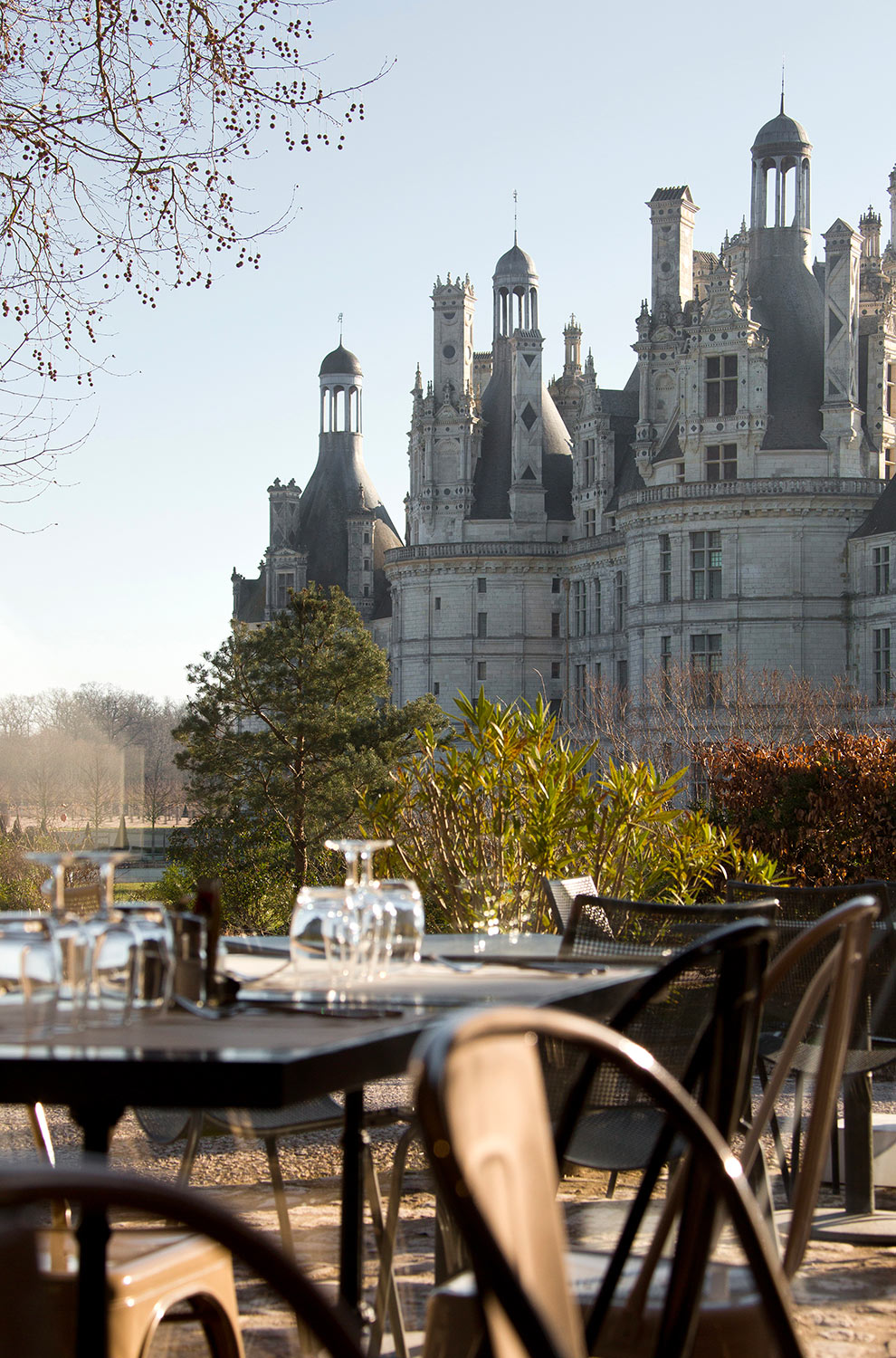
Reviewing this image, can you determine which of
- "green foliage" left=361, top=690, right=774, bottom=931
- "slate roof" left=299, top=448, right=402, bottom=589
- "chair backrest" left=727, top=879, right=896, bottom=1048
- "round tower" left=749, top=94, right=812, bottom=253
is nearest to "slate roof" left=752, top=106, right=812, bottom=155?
"round tower" left=749, top=94, right=812, bottom=253

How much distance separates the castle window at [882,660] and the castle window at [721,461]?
602 cm

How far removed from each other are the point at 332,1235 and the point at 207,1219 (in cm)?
342

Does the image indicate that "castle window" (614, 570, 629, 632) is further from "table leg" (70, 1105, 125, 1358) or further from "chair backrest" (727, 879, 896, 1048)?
"table leg" (70, 1105, 125, 1358)

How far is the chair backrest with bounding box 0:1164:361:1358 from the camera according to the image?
108 centimetres

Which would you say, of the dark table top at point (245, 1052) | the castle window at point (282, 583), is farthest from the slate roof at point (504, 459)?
the dark table top at point (245, 1052)

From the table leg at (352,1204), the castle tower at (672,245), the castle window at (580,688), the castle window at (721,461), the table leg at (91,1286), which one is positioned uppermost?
the castle tower at (672,245)

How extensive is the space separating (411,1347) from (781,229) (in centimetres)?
4132

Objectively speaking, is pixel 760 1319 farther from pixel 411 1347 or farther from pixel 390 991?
pixel 411 1347

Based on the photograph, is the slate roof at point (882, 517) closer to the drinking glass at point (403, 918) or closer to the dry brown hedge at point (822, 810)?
the dry brown hedge at point (822, 810)

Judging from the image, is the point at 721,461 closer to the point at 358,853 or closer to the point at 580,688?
the point at 580,688

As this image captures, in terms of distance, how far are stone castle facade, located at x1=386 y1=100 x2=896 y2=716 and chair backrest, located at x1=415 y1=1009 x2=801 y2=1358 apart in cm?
3590

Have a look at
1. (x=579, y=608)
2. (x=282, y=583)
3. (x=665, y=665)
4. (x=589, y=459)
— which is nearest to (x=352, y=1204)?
(x=665, y=665)

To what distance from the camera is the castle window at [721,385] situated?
39.8 metres

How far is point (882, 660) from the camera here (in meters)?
36.7
